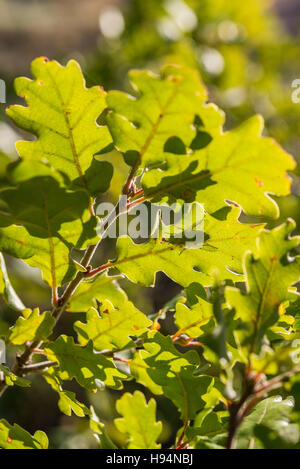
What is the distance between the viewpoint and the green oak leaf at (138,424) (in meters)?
0.69

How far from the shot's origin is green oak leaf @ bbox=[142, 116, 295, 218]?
0.62 m

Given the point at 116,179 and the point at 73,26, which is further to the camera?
the point at 73,26

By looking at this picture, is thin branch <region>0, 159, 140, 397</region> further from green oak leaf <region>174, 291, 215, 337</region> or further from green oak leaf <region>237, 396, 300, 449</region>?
green oak leaf <region>237, 396, 300, 449</region>

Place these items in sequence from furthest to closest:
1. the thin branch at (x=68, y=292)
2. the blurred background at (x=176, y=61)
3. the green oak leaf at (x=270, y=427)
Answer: the blurred background at (x=176, y=61)
the thin branch at (x=68, y=292)
the green oak leaf at (x=270, y=427)

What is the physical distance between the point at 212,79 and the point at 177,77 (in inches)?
86.4

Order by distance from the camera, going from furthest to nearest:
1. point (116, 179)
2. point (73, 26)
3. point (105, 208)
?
point (73, 26), point (116, 179), point (105, 208)

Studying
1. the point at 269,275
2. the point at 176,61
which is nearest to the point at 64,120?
the point at 269,275

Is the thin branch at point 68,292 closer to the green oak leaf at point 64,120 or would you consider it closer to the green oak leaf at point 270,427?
the green oak leaf at point 64,120

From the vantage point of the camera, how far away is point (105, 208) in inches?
33.9

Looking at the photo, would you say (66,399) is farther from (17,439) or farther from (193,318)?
(193,318)

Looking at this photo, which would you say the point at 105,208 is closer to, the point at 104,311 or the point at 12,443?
the point at 104,311

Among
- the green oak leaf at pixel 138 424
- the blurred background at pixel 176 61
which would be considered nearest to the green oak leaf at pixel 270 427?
the green oak leaf at pixel 138 424

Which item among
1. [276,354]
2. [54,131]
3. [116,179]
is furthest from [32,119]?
[116,179]

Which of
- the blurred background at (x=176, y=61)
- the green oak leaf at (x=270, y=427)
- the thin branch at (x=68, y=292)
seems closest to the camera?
the green oak leaf at (x=270, y=427)
